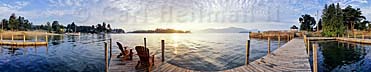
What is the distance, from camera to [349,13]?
6956 centimetres

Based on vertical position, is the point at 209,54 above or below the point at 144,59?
below

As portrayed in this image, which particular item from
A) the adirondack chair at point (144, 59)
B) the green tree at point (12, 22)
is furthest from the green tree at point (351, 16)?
the green tree at point (12, 22)

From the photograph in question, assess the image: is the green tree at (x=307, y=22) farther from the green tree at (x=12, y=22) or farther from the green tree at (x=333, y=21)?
the green tree at (x=12, y=22)

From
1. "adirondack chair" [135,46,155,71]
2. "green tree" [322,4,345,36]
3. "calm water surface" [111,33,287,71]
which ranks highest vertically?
"green tree" [322,4,345,36]

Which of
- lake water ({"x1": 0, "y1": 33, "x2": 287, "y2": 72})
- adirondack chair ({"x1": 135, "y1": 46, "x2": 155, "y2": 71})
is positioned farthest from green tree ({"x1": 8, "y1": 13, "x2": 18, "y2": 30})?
adirondack chair ({"x1": 135, "y1": 46, "x2": 155, "y2": 71})

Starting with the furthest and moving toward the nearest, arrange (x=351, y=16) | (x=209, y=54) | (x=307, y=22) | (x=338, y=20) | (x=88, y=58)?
(x=307, y=22), (x=351, y=16), (x=338, y=20), (x=209, y=54), (x=88, y=58)

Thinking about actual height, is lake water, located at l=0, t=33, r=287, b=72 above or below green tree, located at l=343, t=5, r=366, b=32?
below

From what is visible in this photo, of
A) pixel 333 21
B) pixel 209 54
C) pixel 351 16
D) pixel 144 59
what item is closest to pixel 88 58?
pixel 209 54

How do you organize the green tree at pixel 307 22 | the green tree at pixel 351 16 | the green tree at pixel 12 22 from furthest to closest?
1. the green tree at pixel 12 22
2. the green tree at pixel 307 22
3. the green tree at pixel 351 16

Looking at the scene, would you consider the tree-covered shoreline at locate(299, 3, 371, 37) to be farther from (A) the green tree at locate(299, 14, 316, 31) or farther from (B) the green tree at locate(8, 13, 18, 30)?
(B) the green tree at locate(8, 13, 18, 30)

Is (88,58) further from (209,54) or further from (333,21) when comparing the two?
(333,21)

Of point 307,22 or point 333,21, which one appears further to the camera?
point 307,22

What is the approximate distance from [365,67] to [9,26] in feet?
427

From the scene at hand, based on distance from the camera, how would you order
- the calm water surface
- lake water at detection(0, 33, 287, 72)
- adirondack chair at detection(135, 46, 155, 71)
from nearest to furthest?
adirondack chair at detection(135, 46, 155, 71) → lake water at detection(0, 33, 287, 72) → the calm water surface
